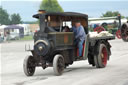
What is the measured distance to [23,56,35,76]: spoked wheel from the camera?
42.4ft

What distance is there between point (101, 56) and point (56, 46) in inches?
104

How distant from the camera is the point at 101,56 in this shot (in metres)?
15.0

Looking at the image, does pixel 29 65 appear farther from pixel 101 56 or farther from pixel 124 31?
pixel 124 31

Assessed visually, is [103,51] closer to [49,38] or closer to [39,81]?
[49,38]

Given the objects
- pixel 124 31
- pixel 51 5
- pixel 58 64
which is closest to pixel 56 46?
pixel 58 64

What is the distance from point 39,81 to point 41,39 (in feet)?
→ 6.33

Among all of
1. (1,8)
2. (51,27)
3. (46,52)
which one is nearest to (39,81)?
(46,52)

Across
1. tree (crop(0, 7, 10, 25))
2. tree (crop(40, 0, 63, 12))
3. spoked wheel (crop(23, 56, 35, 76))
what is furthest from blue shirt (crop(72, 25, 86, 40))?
tree (crop(0, 7, 10, 25))

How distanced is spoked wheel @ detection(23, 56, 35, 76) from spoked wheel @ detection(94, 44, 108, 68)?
2.62 meters

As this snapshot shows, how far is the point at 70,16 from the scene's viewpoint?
1452 cm

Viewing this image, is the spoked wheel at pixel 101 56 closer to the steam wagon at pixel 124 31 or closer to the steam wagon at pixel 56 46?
the steam wagon at pixel 56 46

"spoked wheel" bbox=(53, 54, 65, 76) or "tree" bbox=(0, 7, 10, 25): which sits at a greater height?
"spoked wheel" bbox=(53, 54, 65, 76)

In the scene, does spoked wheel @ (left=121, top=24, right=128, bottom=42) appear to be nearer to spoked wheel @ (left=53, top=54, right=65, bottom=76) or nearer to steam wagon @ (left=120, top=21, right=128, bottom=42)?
steam wagon @ (left=120, top=21, right=128, bottom=42)

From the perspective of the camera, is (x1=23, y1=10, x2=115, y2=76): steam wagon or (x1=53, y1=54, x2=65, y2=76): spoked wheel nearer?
(x1=53, y1=54, x2=65, y2=76): spoked wheel
